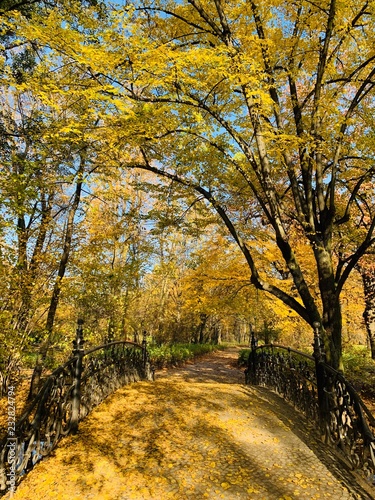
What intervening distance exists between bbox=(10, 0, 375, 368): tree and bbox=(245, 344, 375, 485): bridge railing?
0.82 m

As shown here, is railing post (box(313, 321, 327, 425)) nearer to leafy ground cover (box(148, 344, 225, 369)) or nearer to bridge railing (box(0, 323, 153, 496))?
bridge railing (box(0, 323, 153, 496))

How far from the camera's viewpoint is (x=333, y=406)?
4984mm

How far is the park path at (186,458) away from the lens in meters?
3.40

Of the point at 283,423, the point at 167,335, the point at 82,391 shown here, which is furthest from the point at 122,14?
the point at 167,335

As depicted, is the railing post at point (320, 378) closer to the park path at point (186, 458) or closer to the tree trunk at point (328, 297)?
the park path at point (186, 458)

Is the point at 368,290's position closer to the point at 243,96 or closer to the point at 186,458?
the point at 243,96

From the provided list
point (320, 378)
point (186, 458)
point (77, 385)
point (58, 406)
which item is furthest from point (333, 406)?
point (58, 406)

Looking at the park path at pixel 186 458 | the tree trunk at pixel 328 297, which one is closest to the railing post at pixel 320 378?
the park path at pixel 186 458

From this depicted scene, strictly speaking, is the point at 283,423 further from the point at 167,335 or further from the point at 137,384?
the point at 167,335

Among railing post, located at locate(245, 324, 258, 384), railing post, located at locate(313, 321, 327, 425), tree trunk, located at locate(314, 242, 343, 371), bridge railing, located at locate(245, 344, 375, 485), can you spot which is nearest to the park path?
bridge railing, located at locate(245, 344, 375, 485)

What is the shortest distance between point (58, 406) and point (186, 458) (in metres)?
1.92

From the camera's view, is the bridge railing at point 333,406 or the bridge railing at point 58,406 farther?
the bridge railing at point 333,406

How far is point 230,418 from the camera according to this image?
218 inches

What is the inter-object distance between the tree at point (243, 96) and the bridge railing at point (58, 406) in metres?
3.91
